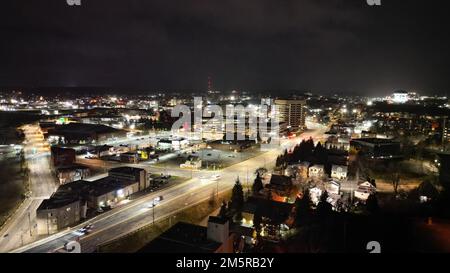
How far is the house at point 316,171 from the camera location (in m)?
9.08

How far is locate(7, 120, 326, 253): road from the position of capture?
5.17 metres

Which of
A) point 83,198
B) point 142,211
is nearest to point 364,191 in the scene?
point 142,211

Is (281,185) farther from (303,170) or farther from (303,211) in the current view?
(303,211)

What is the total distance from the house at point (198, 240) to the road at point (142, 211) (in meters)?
1.44

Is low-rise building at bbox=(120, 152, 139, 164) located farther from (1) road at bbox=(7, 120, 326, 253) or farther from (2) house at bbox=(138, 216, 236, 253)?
(2) house at bbox=(138, 216, 236, 253)

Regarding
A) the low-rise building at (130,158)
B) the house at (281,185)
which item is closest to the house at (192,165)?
the low-rise building at (130,158)

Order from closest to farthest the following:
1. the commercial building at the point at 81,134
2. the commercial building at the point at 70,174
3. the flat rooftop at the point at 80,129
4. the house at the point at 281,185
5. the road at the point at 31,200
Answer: the road at the point at 31,200
the house at the point at 281,185
the commercial building at the point at 70,174
the commercial building at the point at 81,134
the flat rooftop at the point at 80,129

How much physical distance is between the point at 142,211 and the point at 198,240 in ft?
8.53

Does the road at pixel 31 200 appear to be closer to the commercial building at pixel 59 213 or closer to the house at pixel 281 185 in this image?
the commercial building at pixel 59 213

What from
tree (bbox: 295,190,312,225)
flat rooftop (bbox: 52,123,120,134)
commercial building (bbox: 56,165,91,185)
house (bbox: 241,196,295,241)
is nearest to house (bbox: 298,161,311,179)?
house (bbox: 241,196,295,241)

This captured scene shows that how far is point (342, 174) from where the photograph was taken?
8.90 metres

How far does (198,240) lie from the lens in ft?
13.7

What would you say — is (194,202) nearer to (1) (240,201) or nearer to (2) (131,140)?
(1) (240,201)
